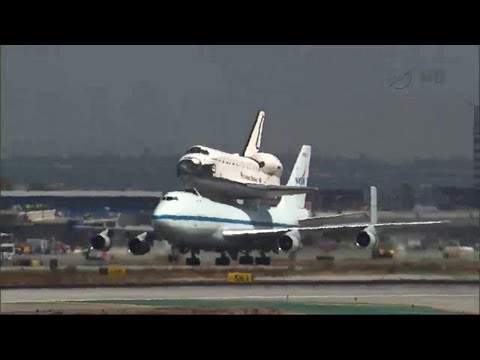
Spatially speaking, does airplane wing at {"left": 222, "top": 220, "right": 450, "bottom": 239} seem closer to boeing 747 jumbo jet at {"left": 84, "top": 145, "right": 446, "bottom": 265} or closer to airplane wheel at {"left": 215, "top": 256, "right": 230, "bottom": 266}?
boeing 747 jumbo jet at {"left": 84, "top": 145, "right": 446, "bottom": 265}

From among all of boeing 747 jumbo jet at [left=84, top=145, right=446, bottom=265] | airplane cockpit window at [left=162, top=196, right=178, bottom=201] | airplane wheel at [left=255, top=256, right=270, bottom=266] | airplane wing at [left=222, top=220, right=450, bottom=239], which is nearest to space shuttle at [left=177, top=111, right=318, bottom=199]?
boeing 747 jumbo jet at [left=84, top=145, right=446, bottom=265]

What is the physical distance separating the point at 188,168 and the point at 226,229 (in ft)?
8.79

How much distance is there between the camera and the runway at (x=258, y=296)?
2134 cm

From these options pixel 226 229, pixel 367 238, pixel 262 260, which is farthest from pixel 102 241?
pixel 367 238

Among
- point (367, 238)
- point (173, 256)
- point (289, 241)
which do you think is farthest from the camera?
point (289, 241)

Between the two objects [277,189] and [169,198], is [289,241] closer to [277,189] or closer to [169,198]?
[169,198]

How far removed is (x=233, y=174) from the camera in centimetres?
4316

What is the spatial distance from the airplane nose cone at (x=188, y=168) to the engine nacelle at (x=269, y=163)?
2986mm

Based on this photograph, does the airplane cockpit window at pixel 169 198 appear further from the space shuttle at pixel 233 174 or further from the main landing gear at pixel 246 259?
the main landing gear at pixel 246 259

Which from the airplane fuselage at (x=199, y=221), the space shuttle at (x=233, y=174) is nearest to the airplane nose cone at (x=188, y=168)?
the space shuttle at (x=233, y=174)

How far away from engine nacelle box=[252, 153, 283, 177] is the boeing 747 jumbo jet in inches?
59.0

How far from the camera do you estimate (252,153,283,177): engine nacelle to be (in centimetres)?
4338
